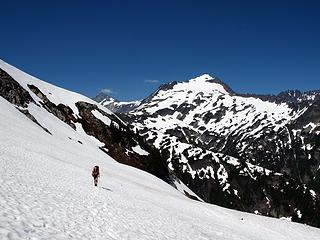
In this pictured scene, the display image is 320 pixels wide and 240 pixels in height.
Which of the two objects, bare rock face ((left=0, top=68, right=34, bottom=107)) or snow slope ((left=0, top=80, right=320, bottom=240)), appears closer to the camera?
snow slope ((left=0, top=80, right=320, bottom=240))

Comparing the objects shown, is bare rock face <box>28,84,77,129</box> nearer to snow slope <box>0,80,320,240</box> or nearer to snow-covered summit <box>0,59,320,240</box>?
snow-covered summit <box>0,59,320,240</box>

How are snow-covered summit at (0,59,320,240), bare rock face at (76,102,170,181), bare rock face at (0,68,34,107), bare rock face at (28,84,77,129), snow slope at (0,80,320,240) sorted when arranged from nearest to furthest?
snow slope at (0,80,320,240) → snow-covered summit at (0,59,320,240) → bare rock face at (0,68,34,107) → bare rock face at (28,84,77,129) → bare rock face at (76,102,170,181)

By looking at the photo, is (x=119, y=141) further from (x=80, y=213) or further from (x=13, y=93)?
(x=80, y=213)

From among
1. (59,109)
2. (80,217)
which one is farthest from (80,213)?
(59,109)

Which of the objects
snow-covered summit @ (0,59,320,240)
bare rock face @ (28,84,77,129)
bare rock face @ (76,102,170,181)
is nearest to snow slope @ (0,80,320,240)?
snow-covered summit @ (0,59,320,240)

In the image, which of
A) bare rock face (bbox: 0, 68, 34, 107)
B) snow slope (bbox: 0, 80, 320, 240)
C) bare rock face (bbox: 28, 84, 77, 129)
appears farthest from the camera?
bare rock face (bbox: 28, 84, 77, 129)

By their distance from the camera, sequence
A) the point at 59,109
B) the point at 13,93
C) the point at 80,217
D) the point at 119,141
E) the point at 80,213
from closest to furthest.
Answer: the point at 80,217, the point at 80,213, the point at 13,93, the point at 59,109, the point at 119,141

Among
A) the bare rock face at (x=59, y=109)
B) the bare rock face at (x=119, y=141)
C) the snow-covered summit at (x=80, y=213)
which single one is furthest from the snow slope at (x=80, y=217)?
the bare rock face at (x=119, y=141)

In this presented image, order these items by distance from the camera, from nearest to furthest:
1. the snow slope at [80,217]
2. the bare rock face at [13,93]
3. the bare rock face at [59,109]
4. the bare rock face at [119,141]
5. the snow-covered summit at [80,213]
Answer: the snow slope at [80,217] → the snow-covered summit at [80,213] → the bare rock face at [13,93] → the bare rock face at [59,109] → the bare rock face at [119,141]

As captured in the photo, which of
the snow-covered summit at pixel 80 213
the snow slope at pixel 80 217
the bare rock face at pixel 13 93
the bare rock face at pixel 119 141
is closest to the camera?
the snow slope at pixel 80 217

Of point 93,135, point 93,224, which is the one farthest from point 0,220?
point 93,135

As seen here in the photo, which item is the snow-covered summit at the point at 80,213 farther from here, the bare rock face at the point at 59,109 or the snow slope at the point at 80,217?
the bare rock face at the point at 59,109

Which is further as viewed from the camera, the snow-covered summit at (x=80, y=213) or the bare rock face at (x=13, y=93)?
the bare rock face at (x=13, y=93)

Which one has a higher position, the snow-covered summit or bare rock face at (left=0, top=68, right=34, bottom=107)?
bare rock face at (left=0, top=68, right=34, bottom=107)
